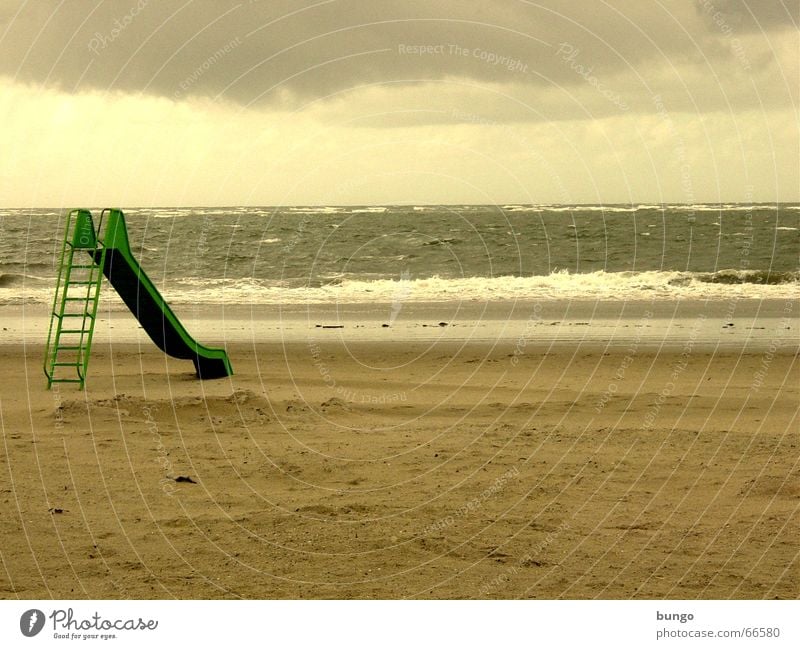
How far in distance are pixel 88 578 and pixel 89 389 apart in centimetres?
720

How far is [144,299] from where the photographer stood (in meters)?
13.7

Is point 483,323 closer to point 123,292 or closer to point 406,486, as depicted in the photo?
point 123,292

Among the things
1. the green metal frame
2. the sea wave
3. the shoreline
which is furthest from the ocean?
the green metal frame

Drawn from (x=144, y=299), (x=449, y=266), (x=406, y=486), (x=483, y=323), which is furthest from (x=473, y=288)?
(x=406, y=486)

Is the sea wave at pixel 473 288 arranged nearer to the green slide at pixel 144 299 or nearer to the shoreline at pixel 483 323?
the shoreline at pixel 483 323

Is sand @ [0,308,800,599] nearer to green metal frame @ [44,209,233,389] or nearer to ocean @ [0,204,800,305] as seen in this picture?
green metal frame @ [44,209,233,389]

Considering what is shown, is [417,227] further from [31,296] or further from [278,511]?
[278,511]

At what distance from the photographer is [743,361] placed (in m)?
14.9

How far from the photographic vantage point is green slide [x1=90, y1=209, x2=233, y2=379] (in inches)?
524

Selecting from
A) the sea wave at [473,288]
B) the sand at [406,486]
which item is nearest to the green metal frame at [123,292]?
the sand at [406,486]

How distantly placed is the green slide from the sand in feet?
1.60

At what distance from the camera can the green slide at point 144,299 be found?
1330 cm

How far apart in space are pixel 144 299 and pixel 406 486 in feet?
22.8

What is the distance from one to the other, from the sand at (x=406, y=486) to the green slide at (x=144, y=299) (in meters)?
0.49
